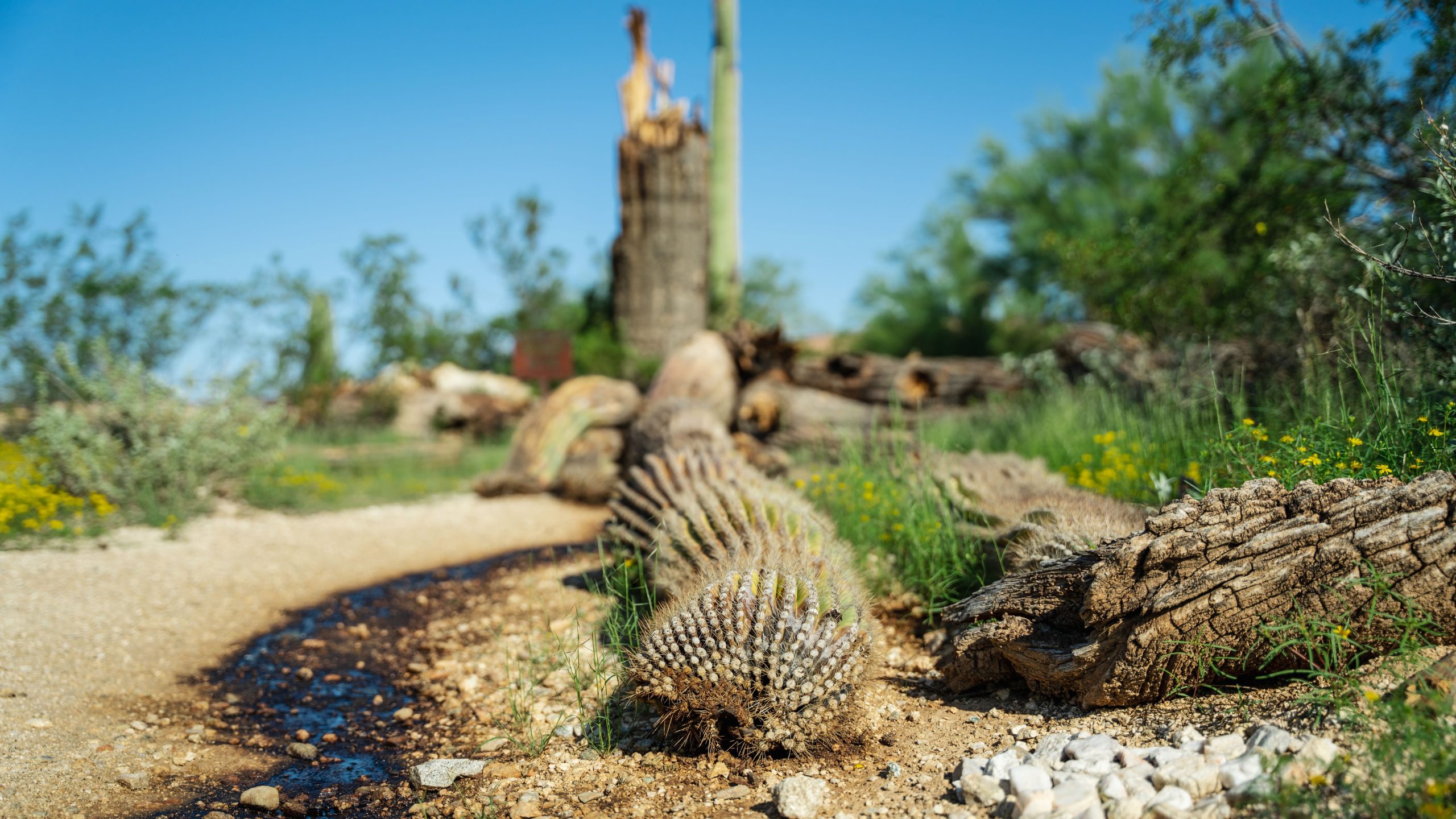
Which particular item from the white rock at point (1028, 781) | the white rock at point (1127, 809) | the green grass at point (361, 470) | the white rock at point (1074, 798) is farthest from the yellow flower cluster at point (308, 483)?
the white rock at point (1127, 809)

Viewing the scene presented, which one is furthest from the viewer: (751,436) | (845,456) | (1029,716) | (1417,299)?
(751,436)

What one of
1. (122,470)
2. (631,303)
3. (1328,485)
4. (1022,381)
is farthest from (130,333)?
(1328,485)

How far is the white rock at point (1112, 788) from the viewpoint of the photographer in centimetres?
244

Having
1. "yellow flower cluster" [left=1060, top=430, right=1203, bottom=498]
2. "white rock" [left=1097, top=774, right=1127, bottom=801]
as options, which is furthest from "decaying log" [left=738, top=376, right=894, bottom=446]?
"white rock" [left=1097, top=774, right=1127, bottom=801]

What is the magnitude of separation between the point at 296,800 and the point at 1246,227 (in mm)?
6806

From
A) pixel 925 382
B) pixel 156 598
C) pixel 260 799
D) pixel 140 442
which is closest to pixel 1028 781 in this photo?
pixel 260 799

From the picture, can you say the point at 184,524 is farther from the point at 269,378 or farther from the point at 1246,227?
the point at 1246,227

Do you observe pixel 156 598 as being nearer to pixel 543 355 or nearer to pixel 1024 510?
pixel 1024 510

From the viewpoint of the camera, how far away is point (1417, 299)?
4.66m

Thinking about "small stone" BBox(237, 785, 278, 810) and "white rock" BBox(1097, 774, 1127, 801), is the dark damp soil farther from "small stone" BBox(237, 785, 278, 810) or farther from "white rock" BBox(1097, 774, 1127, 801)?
"white rock" BBox(1097, 774, 1127, 801)

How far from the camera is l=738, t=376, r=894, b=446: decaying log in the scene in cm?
840

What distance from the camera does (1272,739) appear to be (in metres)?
2.48

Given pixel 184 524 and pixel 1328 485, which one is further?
pixel 184 524

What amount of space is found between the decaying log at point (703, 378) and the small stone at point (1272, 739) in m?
6.63
